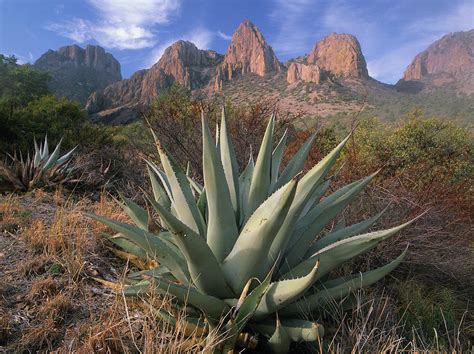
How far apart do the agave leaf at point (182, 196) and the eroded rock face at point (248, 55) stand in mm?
95303

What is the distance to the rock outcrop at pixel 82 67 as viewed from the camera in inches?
4215

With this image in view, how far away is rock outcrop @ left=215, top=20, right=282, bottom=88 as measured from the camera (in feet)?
333

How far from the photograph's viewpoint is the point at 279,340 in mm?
1619

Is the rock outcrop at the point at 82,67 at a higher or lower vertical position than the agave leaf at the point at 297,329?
higher

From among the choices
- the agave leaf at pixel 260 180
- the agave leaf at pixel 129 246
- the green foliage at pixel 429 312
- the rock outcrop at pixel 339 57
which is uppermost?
the rock outcrop at pixel 339 57

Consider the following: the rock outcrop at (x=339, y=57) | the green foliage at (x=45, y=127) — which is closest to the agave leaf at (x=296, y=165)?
the green foliage at (x=45, y=127)

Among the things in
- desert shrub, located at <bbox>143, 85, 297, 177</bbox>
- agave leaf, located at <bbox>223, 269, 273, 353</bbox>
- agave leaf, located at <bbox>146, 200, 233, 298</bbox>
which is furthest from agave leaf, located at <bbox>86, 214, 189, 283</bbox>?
desert shrub, located at <bbox>143, 85, 297, 177</bbox>

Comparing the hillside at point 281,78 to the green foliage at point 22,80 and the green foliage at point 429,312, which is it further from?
the green foliage at point 429,312

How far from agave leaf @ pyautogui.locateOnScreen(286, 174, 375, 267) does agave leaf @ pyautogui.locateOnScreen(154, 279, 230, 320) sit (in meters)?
0.49

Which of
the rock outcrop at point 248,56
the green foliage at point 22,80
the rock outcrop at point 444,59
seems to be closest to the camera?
the green foliage at point 22,80

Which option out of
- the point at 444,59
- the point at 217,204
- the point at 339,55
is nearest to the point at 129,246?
the point at 217,204

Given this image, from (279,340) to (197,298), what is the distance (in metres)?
0.44

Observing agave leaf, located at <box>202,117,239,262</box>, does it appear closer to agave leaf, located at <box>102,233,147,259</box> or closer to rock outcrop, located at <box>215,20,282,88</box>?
agave leaf, located at <box>102,233,147,259</box>

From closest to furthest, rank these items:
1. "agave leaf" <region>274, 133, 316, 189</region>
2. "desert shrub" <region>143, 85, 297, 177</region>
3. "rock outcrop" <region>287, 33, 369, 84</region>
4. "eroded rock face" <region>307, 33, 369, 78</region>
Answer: "agave leaf" <region>274, 133, 316, 189</region>
"desert shrub" <region>143, 85, 297, 177</region>
"rock outcrop" <region>287, 33, 369, 84</region>
"eroded rock face" <region>307, 33, 369, 78</region>
